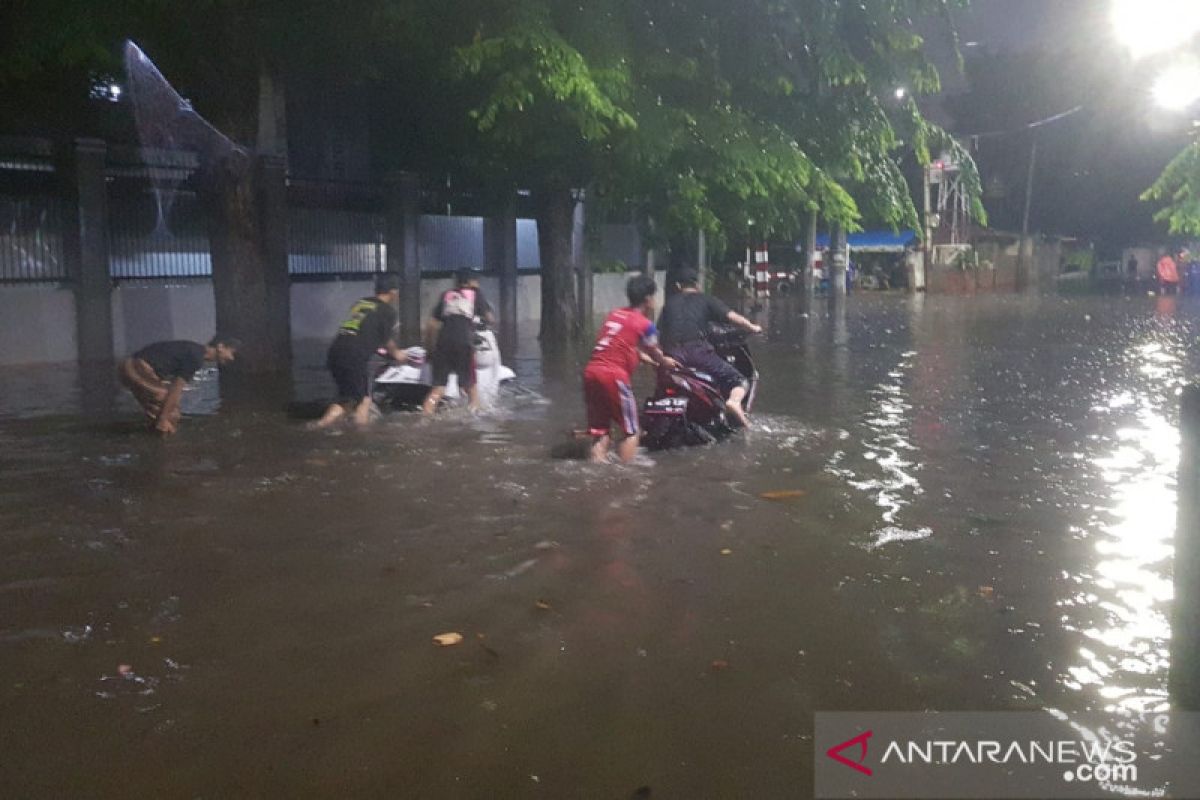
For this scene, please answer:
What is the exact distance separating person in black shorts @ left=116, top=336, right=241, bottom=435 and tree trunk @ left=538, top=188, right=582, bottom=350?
951cm

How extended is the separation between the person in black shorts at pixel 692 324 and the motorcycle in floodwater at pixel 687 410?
0.32ft

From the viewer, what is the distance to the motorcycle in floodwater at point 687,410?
29.6 ft

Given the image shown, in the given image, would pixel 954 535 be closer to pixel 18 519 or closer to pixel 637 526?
pixel 637 526

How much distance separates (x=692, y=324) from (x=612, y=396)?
50.4 inches

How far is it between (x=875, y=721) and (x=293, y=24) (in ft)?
39.8

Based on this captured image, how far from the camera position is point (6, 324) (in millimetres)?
15500

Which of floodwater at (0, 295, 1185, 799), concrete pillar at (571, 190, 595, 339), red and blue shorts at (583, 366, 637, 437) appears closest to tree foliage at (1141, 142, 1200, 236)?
concrete pillar at (571, 190, 595, 339)

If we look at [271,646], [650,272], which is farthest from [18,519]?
[650,272]

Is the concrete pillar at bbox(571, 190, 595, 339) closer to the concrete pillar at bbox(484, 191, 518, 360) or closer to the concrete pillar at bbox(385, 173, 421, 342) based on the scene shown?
the concrete pillar at bbox(484, 191, 518, 360)

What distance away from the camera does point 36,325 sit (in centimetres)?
1577

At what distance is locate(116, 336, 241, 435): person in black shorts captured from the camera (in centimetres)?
946

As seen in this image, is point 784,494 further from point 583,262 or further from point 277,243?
point 583,262

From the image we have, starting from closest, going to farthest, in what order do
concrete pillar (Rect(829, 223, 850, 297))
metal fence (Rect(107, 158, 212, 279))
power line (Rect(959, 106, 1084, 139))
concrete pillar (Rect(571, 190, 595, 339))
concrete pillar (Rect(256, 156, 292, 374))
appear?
concrete pillar (Rect(256, 156, 292, 374))
metal fence (Rect(107, 158, 212, 279))
concrete pillar (Rect(571, 190, 595, 339))
concrete pillar (Rect(829, 223, 850, 297))
power line (Rect(959, 106, 1084, 139))

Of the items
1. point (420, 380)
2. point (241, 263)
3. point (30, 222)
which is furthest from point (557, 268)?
point (420, 380)
